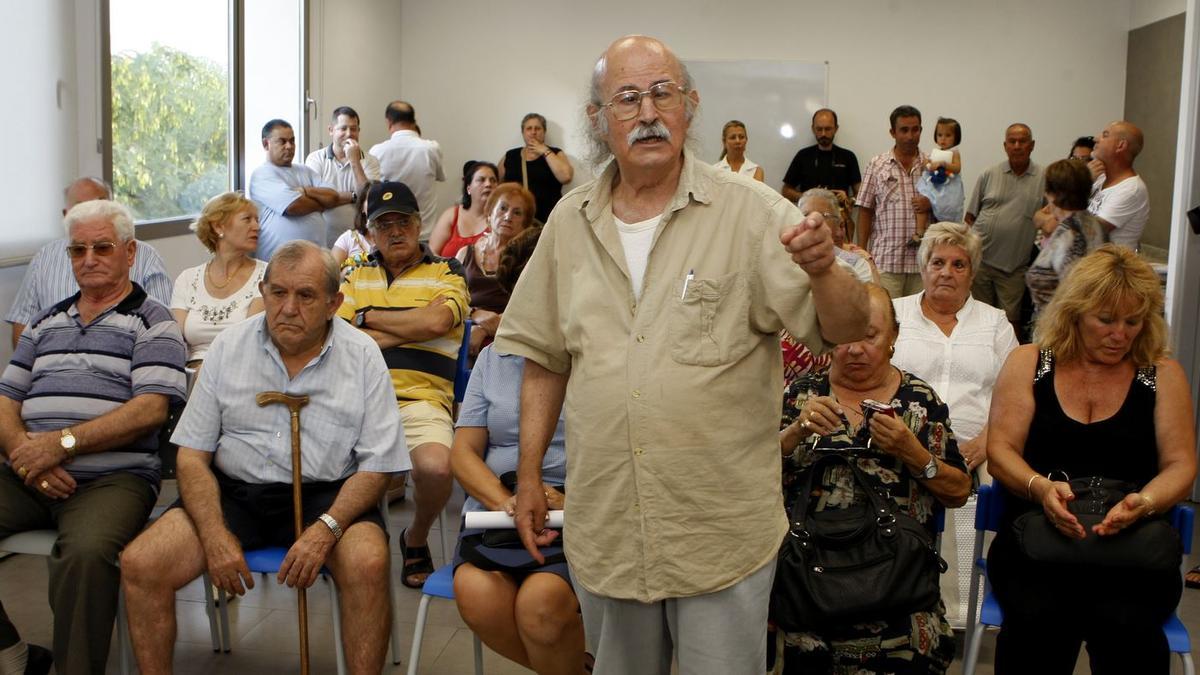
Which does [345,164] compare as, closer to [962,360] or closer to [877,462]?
[962,360]

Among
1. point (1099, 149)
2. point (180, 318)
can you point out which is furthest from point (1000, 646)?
point (1099, 149)

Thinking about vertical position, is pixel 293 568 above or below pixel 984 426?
below

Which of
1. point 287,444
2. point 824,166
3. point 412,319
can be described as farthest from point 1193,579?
point 824,166

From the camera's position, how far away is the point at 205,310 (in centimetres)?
390

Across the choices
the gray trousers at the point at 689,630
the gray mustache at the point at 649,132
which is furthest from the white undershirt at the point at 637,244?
the gray trousers at the point at 689,630

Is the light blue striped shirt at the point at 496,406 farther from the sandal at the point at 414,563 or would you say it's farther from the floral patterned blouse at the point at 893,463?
the sandal at the point at 414,563

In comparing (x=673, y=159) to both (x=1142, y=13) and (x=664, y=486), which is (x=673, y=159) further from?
(x=1142, y=13)

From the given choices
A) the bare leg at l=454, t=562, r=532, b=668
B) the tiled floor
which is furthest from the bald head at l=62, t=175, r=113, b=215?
the bare leg at l=454, t=562, r=532, b=668

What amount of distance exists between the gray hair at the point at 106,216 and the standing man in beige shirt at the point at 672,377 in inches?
70.6

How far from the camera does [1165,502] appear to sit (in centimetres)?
237

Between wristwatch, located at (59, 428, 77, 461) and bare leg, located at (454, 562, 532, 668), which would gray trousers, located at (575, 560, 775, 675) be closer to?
bare leg, located at (454, 562, 532, 668)

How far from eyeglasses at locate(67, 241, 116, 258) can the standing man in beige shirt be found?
175cm

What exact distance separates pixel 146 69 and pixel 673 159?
468 centimetres

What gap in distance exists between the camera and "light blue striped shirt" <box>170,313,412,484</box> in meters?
2.68
